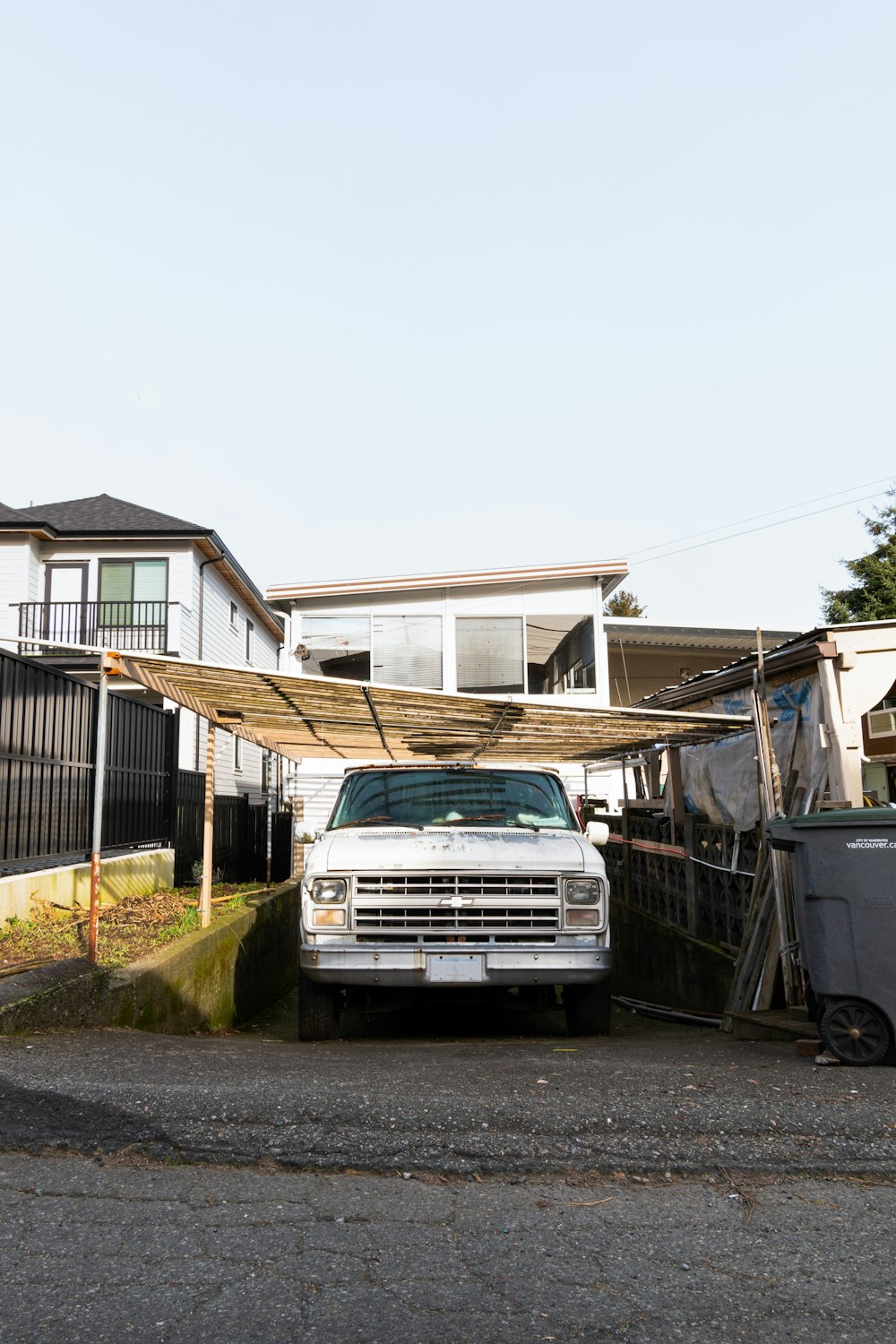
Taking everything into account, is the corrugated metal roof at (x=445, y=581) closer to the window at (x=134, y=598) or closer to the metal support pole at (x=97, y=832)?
the window at (x=134, y=598)

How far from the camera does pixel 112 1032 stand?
5.64 metres

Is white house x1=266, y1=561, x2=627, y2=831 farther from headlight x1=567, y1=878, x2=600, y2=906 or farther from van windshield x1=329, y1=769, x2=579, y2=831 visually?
headlight x1=567, y1=878, x2=600, y2=906

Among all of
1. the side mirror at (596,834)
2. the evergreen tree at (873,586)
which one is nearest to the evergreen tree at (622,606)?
the evergreen tree at (873,586)

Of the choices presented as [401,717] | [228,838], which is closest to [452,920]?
[401,717]

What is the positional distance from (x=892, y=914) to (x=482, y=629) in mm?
14447

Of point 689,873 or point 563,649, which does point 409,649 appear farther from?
point 689,873

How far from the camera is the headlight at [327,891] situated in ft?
20.1

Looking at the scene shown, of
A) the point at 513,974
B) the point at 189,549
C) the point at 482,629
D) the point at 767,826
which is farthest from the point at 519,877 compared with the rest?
the point at 189,549

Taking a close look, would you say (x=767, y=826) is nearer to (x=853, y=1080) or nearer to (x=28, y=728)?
(x=853, y=1080)

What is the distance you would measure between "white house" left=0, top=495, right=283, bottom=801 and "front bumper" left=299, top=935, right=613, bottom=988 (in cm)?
1551

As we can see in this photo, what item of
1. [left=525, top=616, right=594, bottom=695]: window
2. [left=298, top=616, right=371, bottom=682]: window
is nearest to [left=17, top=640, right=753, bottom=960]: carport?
[left=298, top=616, right=371, bottom=682]: window

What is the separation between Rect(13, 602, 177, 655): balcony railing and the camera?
22016 mm

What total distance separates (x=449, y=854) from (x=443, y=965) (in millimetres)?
669

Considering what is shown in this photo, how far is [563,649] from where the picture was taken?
20.5 m
